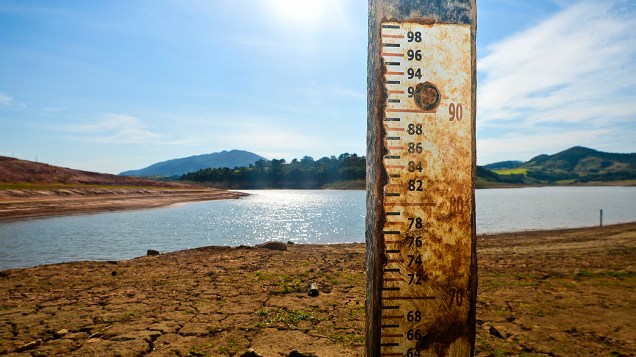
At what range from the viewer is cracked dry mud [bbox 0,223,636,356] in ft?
15.5

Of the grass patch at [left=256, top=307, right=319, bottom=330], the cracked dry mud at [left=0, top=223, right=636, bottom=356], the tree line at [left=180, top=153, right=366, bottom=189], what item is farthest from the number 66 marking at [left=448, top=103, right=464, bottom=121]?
the tree line at [left=180, top=153, right=366, bottom=189]

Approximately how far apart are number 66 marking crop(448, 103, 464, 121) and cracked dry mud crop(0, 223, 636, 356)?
3.46 metres

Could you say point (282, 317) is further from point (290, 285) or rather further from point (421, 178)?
point (421, 178)

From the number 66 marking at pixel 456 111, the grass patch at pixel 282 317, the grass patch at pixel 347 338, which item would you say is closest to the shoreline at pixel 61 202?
the grass patch at pixel 282 317

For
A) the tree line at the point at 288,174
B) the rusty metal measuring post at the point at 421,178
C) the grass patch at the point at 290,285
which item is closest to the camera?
the rusty metal measuring post at the point at 421,178

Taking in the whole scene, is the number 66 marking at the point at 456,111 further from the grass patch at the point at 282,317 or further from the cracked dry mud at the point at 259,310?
the grass patch at the point at 282,317

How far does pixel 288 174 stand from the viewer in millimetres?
153250

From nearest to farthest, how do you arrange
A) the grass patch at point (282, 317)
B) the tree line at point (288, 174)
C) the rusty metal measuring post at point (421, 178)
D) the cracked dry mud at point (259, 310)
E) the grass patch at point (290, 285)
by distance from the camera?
the rusty metal measuring post at point (421, 178)
the cracked dry mud at point (259, 310)
the grass patch at point (282, 317)
the grass patch at point (290, 285)
the tree line at point (288, 174)

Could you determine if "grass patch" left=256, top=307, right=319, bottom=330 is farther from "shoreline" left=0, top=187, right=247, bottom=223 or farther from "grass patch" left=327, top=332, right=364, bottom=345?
"shoreline" left=0, top=187, right=247, bottom=223

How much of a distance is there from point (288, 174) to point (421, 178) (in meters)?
152

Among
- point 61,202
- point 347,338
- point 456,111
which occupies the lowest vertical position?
point 61,202

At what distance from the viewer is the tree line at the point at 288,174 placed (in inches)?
5300

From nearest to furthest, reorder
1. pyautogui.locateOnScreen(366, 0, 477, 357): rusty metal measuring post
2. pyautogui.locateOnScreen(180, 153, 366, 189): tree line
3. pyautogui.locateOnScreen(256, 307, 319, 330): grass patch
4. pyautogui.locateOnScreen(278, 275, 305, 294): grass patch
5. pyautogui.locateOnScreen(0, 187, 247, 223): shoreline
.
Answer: pyautogui.locateOnScreen(366, 0, 477, 357): rusty metal measuring post < pyautogui.locateOnScreen(256, 307, 319, 330): grass patch < pyautogui.locateOnScreen(278, 275, 305, 294): grass patch < pyautogui.locateOnScreen(0, 187, 247, 223): shoreline < pyautogui.locateOnScreen(180, 153, 366, 189): tree line

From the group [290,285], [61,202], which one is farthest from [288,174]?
[290,285]
